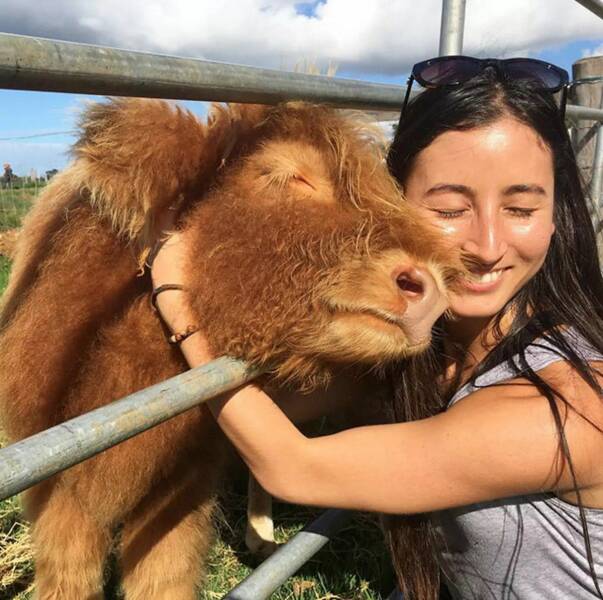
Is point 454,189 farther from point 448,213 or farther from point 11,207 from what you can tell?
point 11,207

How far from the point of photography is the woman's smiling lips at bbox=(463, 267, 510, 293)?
1865 millimetres

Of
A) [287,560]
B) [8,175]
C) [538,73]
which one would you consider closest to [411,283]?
[538,73]

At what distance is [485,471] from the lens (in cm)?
160

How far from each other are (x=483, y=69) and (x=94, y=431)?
1623 millimetres

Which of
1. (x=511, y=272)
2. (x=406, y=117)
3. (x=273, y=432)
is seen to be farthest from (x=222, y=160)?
(x=511, y=272)

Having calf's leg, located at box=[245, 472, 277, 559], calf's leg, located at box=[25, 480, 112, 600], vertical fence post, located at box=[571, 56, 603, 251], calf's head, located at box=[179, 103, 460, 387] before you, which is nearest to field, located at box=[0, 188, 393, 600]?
calf's leg, located at box=[245, 472, 277, 559]

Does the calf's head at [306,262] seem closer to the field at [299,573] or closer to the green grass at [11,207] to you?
the field at [299,573]

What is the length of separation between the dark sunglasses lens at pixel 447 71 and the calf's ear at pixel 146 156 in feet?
1.88

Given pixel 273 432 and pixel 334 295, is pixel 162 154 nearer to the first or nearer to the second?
pixel 334 295

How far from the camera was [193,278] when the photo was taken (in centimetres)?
169

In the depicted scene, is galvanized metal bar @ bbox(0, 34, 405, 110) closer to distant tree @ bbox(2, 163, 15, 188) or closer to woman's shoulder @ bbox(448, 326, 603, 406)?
woman's shoulder @ bbox(448, 326, 603, 406)

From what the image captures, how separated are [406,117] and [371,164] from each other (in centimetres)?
24

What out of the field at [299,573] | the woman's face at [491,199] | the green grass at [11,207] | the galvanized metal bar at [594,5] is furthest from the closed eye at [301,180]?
the green grass at [11,207]

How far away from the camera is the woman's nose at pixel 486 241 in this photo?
1.79m
